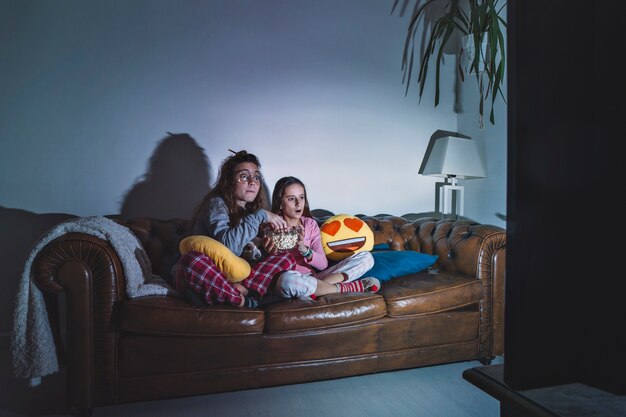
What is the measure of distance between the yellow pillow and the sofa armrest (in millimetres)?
297

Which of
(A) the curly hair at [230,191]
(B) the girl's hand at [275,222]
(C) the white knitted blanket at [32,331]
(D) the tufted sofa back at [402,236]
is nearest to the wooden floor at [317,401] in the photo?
(C) the white knitted blanket at [32,331]

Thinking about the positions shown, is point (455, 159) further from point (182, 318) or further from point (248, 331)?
point (182, 318)

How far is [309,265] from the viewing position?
6.54 feet

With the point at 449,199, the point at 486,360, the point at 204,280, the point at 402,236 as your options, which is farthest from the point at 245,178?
the point at 449,199

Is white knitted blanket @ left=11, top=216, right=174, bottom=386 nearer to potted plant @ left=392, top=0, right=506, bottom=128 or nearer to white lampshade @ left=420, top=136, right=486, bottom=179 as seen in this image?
white lampshade @ left=420, top=136, right=486, bottom=179

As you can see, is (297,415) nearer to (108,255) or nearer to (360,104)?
(108,255)

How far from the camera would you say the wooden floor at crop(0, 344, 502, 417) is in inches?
55.6

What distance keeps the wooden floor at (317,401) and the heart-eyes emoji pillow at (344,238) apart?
67 cm

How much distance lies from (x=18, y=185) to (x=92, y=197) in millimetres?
387

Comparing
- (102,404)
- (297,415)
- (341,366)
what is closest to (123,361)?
(102,404)

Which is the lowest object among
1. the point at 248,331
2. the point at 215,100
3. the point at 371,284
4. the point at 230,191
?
the point at 248,331

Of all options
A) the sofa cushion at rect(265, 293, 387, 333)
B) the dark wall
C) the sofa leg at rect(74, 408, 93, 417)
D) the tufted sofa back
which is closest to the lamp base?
the tufted sofa back

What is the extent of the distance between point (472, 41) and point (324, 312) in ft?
6.93

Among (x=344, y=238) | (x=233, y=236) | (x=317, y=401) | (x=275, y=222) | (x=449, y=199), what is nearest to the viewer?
(x=317, y=401)
